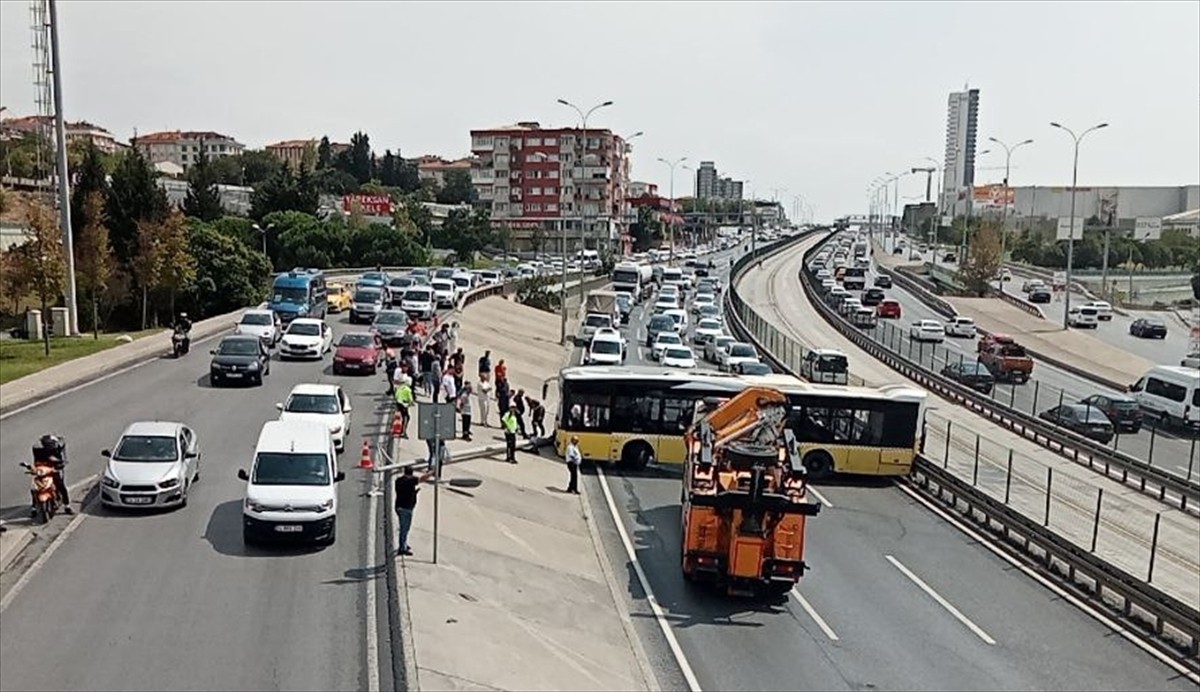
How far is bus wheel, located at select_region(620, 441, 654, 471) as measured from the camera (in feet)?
93.2

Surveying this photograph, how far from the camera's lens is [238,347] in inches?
1245

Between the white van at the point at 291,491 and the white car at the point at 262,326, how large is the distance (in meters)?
19.5

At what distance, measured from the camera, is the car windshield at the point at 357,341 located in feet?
115

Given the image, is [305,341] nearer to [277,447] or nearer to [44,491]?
[44,491]

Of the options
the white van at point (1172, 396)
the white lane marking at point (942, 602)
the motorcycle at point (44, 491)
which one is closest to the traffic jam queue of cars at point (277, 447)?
the motorcycle at point (44, 491)

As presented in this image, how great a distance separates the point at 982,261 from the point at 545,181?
71.0m

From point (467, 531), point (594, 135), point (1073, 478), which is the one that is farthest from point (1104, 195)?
point (467, 531)

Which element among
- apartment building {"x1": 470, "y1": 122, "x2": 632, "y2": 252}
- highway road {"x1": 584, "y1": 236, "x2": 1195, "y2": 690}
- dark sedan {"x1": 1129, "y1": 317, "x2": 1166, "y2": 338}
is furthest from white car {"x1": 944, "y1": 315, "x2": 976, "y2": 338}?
apartment building {"x1": 470, "y1": 122, "x2": 632, "y2": 252}

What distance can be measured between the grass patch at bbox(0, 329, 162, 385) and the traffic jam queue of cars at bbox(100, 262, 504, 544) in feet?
19.8

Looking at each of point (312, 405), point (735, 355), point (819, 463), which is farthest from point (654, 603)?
Answer: point (735, 355)

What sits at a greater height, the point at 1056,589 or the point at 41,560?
the point at 41,560

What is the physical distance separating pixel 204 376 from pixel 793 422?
18295 millimetres

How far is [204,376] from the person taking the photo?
109 ft

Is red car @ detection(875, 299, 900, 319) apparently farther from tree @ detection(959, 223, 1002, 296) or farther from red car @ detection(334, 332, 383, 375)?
red car @ detection(334, 332, 383, 375)
